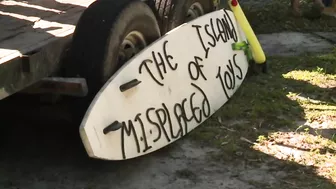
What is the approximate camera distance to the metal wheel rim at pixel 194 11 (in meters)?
5.45

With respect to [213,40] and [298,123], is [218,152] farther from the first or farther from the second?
[213,40]

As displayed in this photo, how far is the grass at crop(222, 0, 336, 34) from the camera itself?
796cm

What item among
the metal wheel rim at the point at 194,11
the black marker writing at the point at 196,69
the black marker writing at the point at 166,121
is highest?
the metal wheel rim at the point at 194,11

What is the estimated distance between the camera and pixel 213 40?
16.7 ft

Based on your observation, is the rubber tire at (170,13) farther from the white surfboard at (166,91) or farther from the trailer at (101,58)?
the white surfboard at (166,91)

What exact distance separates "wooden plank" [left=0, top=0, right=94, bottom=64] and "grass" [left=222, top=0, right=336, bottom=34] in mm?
3770

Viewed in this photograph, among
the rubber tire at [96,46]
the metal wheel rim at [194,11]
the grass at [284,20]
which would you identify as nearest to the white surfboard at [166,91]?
the rubber tire at [96,46]

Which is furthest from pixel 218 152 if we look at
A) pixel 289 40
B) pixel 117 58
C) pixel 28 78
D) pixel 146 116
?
pixel 289 40

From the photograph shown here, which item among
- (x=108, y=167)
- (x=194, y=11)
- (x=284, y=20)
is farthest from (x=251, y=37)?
(x=284, y=20)

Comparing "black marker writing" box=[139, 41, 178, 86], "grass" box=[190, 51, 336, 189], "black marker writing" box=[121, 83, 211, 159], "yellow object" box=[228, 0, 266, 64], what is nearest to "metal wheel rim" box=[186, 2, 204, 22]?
"yellow object" box=[228, 0, 266, 64]

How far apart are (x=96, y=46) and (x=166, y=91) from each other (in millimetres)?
734

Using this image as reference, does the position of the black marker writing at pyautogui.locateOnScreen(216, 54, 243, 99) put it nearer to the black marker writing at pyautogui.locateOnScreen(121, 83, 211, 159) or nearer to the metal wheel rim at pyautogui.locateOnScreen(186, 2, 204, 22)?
the black marker writing at pyautogui.locateOnScreen(121, 83, 211, 159)

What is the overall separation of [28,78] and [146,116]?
100cm

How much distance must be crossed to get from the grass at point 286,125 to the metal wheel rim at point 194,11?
78 cm
